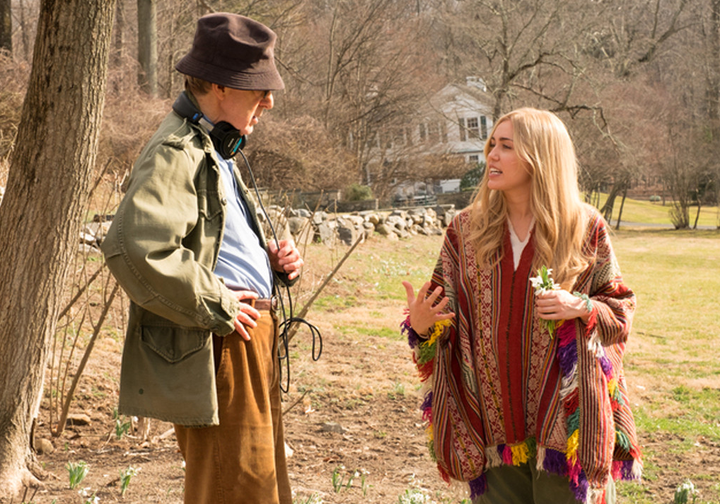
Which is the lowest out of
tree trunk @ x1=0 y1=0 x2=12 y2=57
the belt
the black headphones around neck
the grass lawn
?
the grass lawn

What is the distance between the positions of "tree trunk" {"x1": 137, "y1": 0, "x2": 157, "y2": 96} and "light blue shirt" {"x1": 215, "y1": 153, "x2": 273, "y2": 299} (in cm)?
1683

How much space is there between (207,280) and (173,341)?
0.22m

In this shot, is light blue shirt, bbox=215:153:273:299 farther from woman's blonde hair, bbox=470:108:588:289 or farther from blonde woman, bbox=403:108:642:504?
woman's blonde hair, bbox=470:108:588:289

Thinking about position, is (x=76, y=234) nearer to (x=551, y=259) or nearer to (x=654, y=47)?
(x=551, y=259)

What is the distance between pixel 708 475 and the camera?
4.32 metres

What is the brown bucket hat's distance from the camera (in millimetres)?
2236

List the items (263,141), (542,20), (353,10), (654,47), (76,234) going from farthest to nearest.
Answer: (654,47) < (353,10) < (542,20) < (263,141) < (76,234)

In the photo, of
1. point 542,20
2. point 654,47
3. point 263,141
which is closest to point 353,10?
point 542,20

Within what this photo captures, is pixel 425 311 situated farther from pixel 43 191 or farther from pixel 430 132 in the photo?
pixel 430 132

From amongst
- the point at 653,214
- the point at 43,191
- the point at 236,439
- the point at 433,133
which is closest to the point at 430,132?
the point at 433,133

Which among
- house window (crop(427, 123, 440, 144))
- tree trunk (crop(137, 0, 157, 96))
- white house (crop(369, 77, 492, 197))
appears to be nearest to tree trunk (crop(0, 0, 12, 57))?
tree trunk (crop(137, 0, 157, 96))

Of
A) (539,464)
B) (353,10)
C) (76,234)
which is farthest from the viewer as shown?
(353,10)

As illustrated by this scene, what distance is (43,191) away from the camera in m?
3.17

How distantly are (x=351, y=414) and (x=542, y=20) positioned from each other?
861 inches
